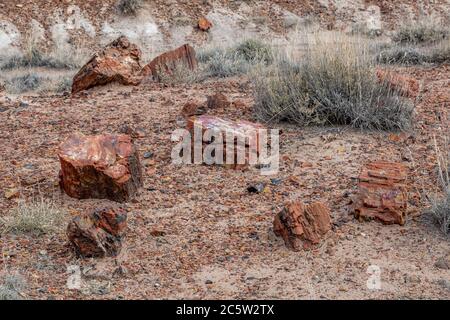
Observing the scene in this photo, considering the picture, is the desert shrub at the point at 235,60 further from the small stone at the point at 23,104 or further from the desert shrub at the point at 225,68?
the small stone at the point at 23,104

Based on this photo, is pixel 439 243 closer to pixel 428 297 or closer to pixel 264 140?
pixel 428 297

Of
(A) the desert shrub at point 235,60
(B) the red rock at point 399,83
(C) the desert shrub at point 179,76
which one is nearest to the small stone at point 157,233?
(B) the red rock at point 399,83

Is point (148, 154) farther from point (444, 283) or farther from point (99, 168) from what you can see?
point (444, 283)

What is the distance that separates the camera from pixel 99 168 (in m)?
5.78

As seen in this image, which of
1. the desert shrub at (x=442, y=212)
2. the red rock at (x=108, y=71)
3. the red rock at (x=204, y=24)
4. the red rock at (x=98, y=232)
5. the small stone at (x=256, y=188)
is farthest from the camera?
the red rock at (x=204, y=24)

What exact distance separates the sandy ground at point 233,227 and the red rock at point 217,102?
0.13 meters

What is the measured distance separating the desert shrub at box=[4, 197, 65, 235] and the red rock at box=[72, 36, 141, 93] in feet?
12.8

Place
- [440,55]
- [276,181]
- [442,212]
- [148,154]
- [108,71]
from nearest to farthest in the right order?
[442,212]
[276,181]
[148,154]
[108,71]
[440,55]

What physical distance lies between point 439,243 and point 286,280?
117cm

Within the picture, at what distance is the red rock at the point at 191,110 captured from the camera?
758cm

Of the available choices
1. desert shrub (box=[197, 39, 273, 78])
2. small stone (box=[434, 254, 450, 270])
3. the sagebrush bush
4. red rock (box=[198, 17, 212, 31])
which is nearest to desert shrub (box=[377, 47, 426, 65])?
desert shrub (box=[197, 39, 273, 78])

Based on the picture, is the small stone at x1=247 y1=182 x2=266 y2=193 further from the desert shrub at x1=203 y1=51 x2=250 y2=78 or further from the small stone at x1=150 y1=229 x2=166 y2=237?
the desert shrub at x1=203 y1=51 x2=250 y2=78

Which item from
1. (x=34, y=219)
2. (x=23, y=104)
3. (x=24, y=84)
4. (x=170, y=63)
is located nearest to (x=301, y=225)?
(x=34, y=219)

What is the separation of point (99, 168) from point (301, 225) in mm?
1623
